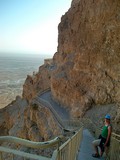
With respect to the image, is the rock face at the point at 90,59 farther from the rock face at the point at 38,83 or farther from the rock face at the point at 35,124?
the rock face at the point at 38,83

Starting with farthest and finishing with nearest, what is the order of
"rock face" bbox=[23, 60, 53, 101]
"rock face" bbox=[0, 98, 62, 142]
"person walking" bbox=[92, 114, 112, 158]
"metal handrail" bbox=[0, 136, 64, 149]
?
"rock face" bbox=[23, 60, 53, 101]
"rock face" bbox=[0, 98, 62, 142]
"person walking" bbox=[92, 114, 112, 158]
"metal handrail" bbox=[0, 136, 64, 149]

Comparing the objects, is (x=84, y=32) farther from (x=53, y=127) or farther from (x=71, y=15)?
(x=53, y=127)

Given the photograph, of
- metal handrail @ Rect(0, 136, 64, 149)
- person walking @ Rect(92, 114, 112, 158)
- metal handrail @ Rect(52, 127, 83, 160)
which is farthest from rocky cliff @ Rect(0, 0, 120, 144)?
metal handrail @ Rect(0, 136, 64, 149)

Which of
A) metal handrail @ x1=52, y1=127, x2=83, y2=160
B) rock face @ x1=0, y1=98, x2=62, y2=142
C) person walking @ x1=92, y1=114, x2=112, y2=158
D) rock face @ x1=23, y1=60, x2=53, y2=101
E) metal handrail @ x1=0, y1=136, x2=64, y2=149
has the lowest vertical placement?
rock face @ x1=0, y1=98, x2=62, y2=142

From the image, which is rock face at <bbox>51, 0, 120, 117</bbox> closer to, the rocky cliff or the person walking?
the rocky cliff

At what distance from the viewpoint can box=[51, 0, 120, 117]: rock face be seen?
1891 cm

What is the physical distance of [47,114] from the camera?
26812mm

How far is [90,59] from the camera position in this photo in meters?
22.6

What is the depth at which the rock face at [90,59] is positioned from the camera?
1891 cm

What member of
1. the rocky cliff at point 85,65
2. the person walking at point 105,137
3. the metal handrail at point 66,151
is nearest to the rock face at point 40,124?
the rocky cliff at point 85,65

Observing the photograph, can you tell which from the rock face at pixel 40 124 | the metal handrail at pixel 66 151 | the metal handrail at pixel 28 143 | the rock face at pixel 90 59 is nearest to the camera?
the metal handrail at pixel 28 143

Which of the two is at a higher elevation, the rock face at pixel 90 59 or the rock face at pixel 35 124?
the rock face at pixel 90 59

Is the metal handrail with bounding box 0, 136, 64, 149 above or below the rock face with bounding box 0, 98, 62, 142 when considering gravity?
above

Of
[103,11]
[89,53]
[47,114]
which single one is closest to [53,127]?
[47,114]
